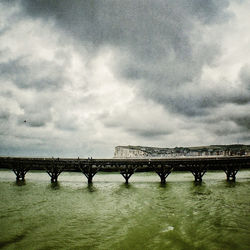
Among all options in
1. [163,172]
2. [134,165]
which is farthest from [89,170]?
[163,172]

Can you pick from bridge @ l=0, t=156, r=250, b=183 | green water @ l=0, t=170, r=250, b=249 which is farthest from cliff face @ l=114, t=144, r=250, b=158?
green water @ l=0, t=170, r=250, b=249

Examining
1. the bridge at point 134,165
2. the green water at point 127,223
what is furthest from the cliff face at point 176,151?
the green water at point 127,223

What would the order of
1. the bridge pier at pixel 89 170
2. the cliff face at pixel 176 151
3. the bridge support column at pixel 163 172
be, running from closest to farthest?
the bridge support column at pixel 163 172
the bridge pier at pixel 89 170
the cliff face at pixel 176 151

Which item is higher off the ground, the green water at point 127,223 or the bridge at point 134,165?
the bridge at point 134,165

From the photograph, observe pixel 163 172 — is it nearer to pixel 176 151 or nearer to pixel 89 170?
pixel 89 170

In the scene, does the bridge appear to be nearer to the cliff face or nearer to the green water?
the green water

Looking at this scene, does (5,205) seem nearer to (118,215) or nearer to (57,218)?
(57,218)

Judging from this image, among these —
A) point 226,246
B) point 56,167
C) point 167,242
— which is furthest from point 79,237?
point 56,167

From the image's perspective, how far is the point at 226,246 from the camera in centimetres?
796

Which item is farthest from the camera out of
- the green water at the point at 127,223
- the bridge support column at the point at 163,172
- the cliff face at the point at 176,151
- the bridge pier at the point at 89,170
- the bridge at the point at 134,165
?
the cliff face at the point at 176,151

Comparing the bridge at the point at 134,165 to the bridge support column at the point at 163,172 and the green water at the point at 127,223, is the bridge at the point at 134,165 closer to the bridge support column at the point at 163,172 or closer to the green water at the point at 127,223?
the bridge support column at the point at 163,172

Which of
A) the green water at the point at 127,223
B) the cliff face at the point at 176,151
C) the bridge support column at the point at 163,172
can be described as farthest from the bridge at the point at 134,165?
the cliff face at the point at 176,151

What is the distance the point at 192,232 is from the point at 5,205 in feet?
52.2

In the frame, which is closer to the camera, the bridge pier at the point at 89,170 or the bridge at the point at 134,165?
the bridge at the point at 134,165
